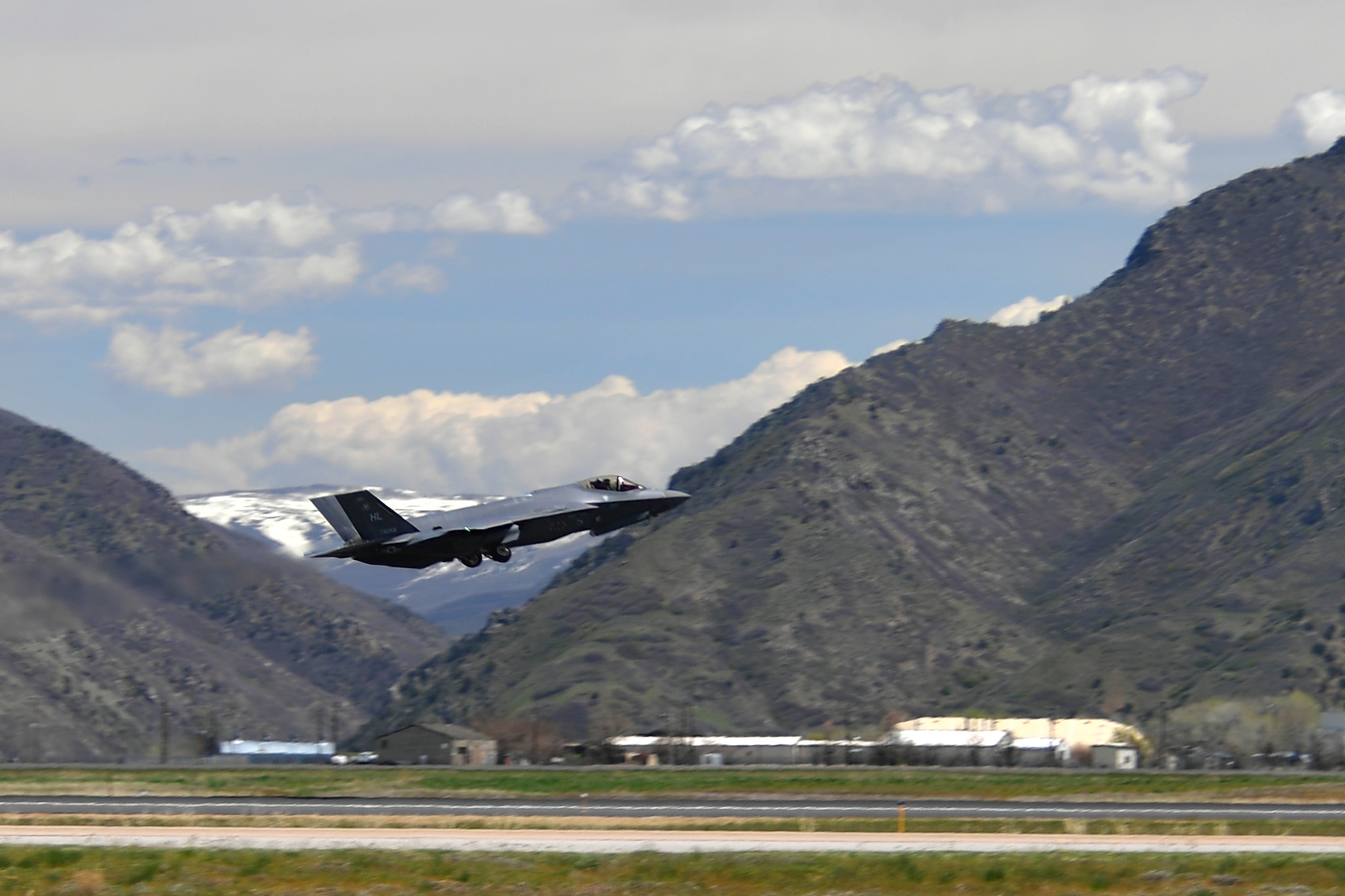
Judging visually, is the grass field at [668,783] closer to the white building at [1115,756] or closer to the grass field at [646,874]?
the grass field at [646,874]

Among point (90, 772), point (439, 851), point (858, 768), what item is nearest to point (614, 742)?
point (858, 768)

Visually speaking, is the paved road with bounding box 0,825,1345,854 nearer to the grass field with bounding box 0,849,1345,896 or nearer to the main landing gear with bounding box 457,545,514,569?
the grass field with bounding box 0,849,1345,896

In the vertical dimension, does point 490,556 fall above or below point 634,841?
above

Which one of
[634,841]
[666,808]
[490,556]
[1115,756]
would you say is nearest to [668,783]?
[666,808]

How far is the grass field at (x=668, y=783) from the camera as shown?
324 ft

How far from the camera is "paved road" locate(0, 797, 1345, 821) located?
77.1 m

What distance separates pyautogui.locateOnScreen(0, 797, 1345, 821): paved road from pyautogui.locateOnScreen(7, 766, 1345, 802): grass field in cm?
694

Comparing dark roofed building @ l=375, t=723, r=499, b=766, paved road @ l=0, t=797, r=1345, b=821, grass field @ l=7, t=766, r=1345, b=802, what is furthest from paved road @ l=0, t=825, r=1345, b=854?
dark roofed building @ l=375, t=723, r=499, b=766

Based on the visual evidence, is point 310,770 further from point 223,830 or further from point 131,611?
point 223,830

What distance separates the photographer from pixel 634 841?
60562 millimetres

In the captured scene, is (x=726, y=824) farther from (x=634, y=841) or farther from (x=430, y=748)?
(x=430, y=748)

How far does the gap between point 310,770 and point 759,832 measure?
72890 mm

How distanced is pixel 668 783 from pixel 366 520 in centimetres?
4739

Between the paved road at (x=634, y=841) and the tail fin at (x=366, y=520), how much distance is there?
12.3 meters
